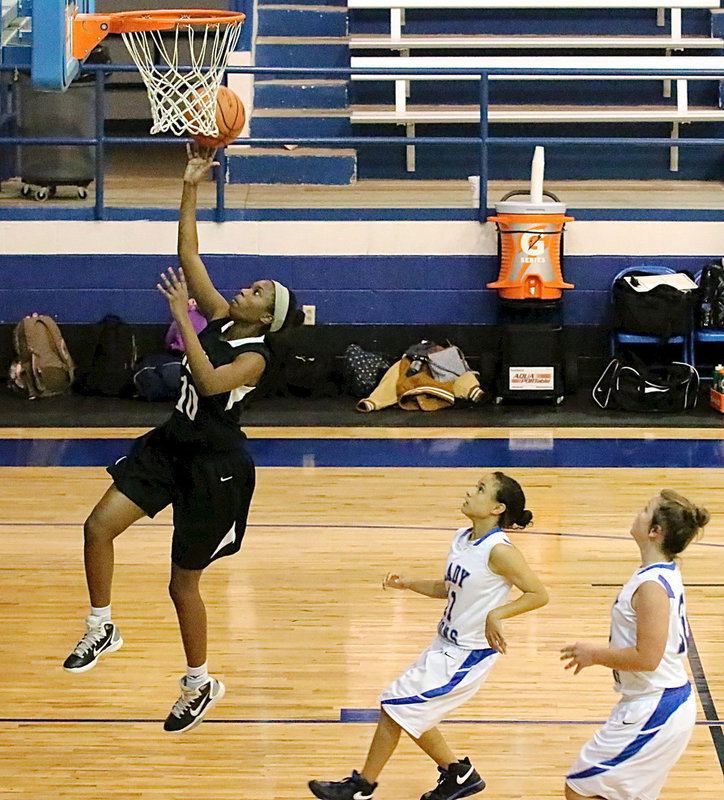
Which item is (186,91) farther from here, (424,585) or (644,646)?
(644,646)

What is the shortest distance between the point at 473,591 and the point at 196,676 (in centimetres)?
121

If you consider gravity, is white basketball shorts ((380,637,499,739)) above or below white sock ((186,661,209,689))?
above

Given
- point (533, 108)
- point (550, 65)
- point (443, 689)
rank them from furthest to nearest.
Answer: point (533, 108) < point (550, 65) < point (443, 689)

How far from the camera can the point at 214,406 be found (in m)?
4.82

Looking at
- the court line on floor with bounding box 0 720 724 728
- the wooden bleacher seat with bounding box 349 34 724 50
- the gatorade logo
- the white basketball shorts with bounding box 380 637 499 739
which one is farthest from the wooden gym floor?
the wooden bleacher seat with bounding box 349 34 724 50

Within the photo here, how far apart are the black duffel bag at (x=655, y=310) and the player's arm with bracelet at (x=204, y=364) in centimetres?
550

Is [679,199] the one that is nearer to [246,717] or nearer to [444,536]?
[444,536]

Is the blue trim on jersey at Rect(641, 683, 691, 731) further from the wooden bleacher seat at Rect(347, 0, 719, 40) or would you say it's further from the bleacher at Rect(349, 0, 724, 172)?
the wooden bleacher seat at Rect(347, 0, 719, 40)

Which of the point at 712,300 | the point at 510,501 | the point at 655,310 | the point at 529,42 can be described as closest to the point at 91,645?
the point at 510,501

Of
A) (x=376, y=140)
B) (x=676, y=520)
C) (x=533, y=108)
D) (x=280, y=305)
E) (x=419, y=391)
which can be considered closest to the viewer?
(x=676, y=520)

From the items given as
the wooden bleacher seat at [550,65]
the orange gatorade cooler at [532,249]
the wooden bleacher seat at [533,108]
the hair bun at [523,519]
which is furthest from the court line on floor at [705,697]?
the wooden bleacher seat at [550,65]

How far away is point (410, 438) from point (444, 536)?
2.06 meters

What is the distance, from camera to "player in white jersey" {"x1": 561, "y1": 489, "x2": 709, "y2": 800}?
3719 mm

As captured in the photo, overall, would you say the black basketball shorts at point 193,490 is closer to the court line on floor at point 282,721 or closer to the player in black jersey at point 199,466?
the player in black jersey at point 199,466
